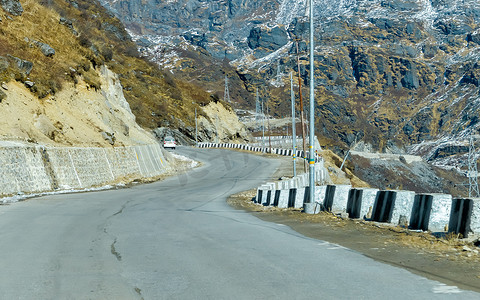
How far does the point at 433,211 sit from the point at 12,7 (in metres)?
33.6

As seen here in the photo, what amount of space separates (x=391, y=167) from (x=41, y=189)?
5628 inches

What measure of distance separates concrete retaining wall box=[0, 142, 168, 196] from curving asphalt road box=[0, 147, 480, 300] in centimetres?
769

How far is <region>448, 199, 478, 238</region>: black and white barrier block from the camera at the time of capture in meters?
8.40

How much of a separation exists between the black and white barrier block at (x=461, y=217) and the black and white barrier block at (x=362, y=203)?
3.00 meters

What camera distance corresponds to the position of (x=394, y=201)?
10891mm

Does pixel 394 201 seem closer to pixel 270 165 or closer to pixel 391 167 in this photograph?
pixel 270 165

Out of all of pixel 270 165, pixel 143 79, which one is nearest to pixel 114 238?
pixel 270 165

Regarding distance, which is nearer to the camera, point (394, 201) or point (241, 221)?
point (394, 201)

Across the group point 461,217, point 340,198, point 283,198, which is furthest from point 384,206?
point 283,198

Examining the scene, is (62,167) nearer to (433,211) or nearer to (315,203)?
(315,203)

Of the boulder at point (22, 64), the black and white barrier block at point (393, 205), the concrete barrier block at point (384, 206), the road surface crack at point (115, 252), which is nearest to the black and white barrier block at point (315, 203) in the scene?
the concrete barrier block at point (384, 206)

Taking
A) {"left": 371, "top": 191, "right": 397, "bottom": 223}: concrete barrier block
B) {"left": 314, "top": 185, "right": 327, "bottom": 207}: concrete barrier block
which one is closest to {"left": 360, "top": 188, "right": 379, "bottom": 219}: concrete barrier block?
{"left": 371, "top": 191, "right": 397, "bottom": 223}: concrete barrier block

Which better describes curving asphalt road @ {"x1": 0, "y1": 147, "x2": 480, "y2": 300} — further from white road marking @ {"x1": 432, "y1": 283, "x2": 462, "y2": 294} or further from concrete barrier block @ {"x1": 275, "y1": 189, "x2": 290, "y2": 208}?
concrete barrier block @ {"x1": 275, "y1": 189, "x2": 290, "y2": 208}

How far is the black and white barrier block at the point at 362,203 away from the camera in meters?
12.1
